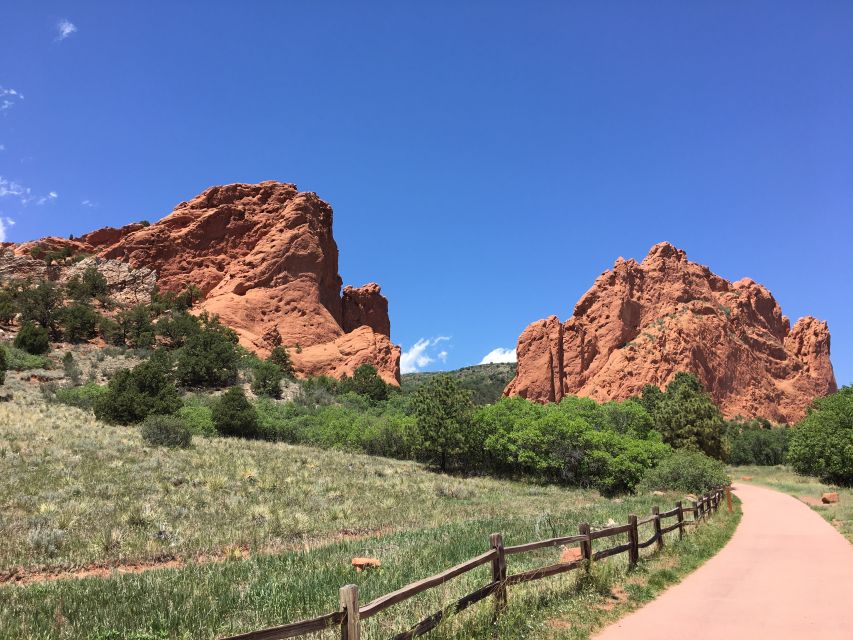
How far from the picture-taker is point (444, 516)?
67.4 ft

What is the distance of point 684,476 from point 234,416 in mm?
31482

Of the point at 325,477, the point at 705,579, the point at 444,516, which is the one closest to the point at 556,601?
the point at 705,579

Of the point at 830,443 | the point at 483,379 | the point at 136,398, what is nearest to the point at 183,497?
the point at 136,398

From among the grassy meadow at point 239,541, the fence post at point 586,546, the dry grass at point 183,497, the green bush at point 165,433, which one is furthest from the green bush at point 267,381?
the fence post at point 586,546

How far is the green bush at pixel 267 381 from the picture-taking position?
188 ft

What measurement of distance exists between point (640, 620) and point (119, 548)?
11.7 m

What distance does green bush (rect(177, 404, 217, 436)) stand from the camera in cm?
3931

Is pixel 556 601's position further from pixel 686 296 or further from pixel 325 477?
pixel 686 296

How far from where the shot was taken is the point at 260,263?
260 ft

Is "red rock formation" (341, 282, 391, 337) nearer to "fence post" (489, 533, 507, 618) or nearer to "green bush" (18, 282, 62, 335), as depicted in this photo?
"green bush" (18, 282, 62, 335)

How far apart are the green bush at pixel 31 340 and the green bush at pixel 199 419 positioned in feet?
73.8

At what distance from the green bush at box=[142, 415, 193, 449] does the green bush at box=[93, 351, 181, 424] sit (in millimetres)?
7198

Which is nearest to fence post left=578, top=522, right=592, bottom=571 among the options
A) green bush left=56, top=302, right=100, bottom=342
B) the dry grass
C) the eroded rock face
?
the dry grass

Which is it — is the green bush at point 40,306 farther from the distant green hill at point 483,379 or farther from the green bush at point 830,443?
the green bush at point 830,443
